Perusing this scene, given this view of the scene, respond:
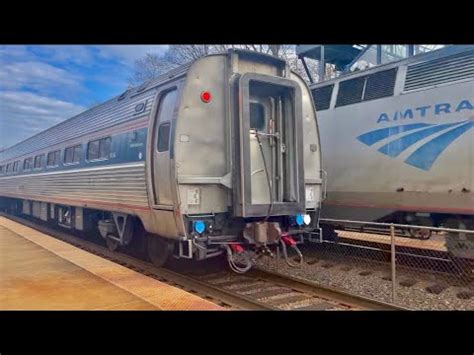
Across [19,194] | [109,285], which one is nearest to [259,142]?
[109,285]

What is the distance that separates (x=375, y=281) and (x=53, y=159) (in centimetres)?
1083

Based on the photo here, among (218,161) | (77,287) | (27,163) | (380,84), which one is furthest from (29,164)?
(380,84)

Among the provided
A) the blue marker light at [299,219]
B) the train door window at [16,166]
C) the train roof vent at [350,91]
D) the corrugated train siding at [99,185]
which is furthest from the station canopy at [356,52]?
the train door window at [16,166]

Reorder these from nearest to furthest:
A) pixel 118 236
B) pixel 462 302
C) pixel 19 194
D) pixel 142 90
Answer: pixel 462 302, pixel 142 90, pixel 118 236, pixel 19 194

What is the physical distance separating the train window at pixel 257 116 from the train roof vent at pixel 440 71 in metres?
3.04

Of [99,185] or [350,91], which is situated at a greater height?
[350,91]

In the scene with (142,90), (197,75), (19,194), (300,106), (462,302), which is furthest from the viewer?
(19,194)

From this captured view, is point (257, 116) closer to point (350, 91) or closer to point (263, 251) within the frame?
point (263, 251)

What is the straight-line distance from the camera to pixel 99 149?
32.0 feet

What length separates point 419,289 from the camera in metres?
6.79

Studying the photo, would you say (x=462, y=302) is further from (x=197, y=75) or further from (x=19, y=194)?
(x=19, y=194)

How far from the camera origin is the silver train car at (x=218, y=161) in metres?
6.51

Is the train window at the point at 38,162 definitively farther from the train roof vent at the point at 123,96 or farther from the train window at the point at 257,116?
the train window at the point at 257,116

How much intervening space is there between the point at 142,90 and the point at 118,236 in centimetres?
335
